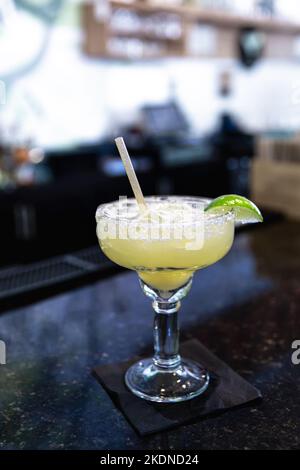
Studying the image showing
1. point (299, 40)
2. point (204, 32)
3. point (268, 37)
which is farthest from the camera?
point (299, 40)

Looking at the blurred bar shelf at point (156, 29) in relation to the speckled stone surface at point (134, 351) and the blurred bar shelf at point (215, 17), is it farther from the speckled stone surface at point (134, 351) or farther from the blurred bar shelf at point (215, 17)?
the speckled stone surface at point (134, 351)

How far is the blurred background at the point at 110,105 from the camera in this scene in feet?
11.6

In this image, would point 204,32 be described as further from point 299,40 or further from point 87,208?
point 87,208

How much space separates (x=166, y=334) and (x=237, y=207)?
274 millimetres

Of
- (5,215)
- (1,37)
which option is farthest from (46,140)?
(5,215)

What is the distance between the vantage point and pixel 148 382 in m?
0.86

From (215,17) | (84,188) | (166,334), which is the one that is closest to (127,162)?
(166,334)

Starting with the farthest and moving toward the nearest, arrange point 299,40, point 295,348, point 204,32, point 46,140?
1. point 299,40
2. point 204,32
3. point 46,140
4. point 295,348

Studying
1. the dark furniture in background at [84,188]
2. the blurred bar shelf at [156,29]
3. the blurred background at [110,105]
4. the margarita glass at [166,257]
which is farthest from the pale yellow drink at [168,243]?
the blurred bar shelf at [156,29]

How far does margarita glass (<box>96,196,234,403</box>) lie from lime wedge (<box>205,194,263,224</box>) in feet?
0.04

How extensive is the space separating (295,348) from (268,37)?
611 cm

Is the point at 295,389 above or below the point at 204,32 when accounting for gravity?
below

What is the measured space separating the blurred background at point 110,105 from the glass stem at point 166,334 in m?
2.34

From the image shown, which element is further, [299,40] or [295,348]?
[299,40]
